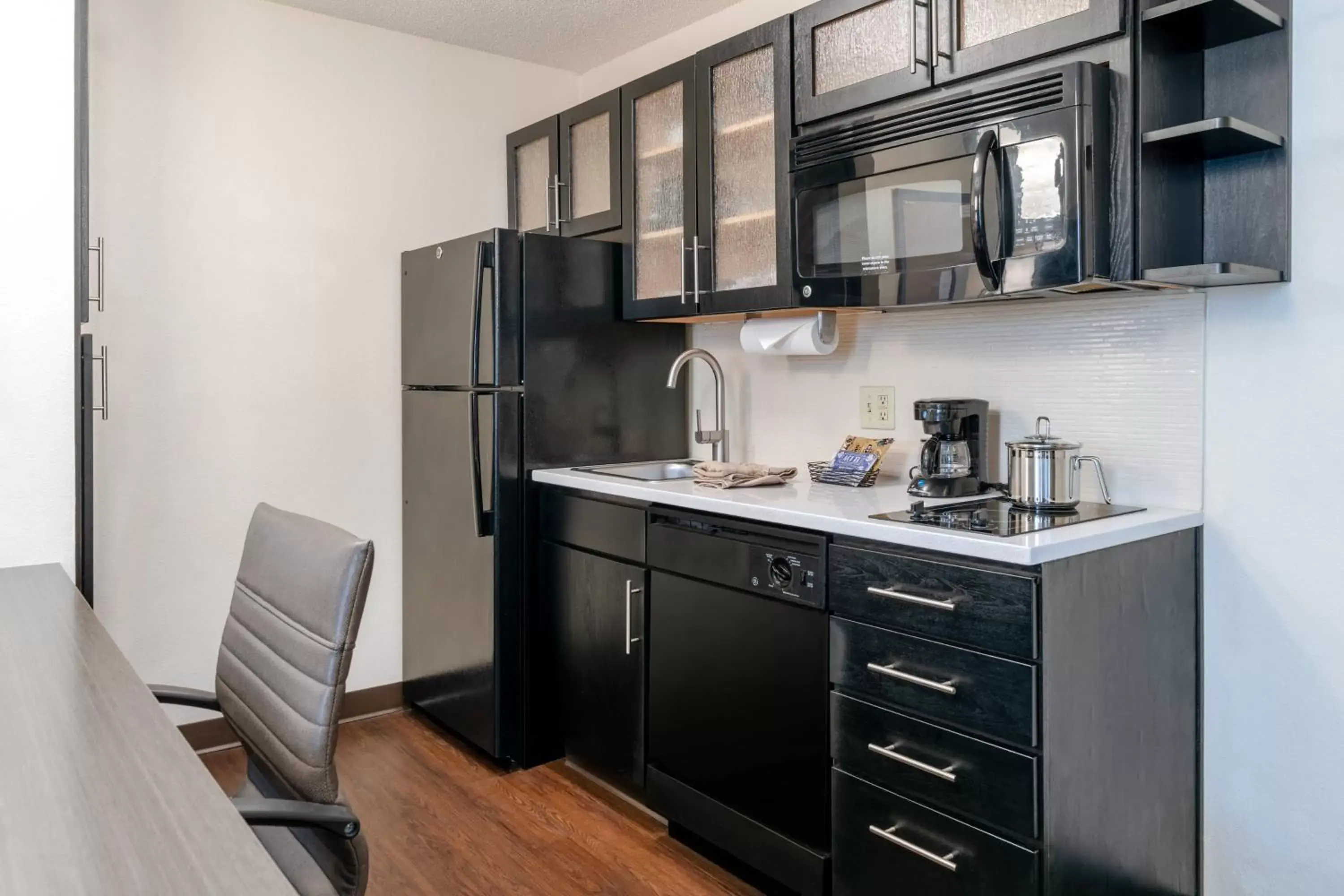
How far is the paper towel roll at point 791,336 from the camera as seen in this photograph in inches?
100

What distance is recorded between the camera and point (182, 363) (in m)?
2.90

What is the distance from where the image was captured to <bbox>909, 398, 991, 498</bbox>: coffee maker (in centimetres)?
216

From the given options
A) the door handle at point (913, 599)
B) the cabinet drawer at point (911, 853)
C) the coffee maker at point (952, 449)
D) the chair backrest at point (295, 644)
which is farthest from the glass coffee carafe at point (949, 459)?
the chair backrest at point (295, 644)

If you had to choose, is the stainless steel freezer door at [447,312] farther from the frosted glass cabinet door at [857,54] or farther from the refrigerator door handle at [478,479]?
the frosted glass cabinet door at [857,54]

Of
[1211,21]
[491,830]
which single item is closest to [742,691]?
[491,830]

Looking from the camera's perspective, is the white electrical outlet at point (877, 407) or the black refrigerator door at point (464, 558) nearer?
the white electrical outlet at point (877, 407)

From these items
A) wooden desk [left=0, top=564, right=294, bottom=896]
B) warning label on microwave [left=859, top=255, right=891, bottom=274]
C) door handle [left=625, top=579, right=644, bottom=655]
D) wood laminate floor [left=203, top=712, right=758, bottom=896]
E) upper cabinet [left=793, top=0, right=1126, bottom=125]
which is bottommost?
wood laminate floor [left=203, top=712, right=758, bottom=896]

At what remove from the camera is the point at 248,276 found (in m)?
3.01

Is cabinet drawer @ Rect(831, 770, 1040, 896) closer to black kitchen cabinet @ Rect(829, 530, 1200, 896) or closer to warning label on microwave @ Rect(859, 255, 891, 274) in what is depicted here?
black kitchen cabinet @ Rect(829, 530, 1200, 896)

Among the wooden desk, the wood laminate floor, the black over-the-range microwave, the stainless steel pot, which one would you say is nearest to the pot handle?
the stainless steel pot

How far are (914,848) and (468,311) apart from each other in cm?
191

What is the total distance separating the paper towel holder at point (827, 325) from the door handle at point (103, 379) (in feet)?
5.84

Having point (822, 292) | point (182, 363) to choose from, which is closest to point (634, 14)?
point (822, 292)

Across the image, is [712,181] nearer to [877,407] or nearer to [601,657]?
[877,407]
